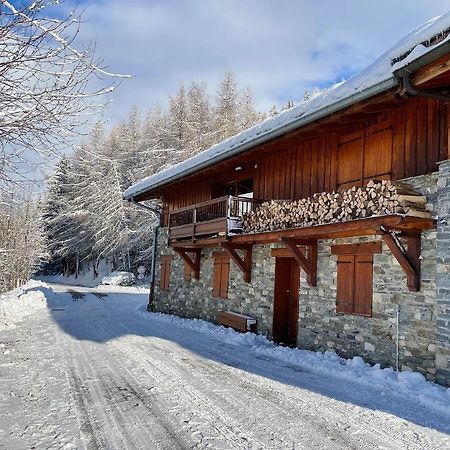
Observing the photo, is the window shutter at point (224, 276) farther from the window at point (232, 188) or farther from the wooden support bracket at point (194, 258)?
the window at point (232, 188)

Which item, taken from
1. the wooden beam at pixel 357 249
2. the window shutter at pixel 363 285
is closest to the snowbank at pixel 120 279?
the wooden beam at pixel 357 249

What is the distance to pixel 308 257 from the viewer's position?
9.84 m

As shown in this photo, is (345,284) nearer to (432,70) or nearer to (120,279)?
(432,70)

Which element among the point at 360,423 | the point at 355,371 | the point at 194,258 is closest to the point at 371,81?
the point at 355,371

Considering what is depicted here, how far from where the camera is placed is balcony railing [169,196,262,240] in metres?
11.7

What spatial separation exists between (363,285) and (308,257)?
178cm

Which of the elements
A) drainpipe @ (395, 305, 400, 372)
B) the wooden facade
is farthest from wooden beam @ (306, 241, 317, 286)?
drainpipe @ (395, 305, 400, 372)

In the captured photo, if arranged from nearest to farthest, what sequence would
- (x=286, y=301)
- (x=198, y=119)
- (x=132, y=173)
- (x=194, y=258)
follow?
(x=286, y=301) → (x=194, y=258) → (x=132, y=173) → (x=198, y=119)

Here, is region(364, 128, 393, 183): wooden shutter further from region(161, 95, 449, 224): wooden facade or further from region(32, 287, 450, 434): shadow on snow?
region(32, 287, 450, 434): shadow on snow

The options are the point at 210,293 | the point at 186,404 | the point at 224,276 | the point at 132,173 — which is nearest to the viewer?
the point at 186,404

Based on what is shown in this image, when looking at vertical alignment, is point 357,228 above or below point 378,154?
below

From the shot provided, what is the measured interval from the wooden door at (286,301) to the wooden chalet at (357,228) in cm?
3

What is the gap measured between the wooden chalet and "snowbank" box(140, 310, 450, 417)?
0.98ft

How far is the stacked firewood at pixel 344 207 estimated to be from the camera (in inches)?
275
